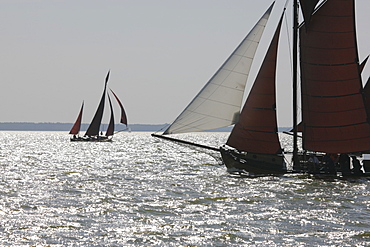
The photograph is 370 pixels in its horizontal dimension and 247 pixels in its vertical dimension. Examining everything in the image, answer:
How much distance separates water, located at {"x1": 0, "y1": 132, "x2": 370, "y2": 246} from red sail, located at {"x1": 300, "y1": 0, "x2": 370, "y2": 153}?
231 centimetres

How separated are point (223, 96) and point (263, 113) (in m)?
2.23

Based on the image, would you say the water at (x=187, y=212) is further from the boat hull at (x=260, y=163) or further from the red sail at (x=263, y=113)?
the red sail at (x=263, y=113)

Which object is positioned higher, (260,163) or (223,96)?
(223,96)

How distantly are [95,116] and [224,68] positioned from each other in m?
64.2

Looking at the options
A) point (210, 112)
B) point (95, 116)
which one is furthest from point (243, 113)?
point (95, 116)

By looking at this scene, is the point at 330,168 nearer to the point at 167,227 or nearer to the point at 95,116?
the point at 167,227

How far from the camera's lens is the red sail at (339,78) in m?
28.8

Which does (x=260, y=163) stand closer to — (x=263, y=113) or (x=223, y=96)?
(x=263, y=113)

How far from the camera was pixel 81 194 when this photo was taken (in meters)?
23.6

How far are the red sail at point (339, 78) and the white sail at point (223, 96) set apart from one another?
304cm

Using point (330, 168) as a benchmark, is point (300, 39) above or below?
above

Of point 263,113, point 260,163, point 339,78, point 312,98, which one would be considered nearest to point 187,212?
point 260,163

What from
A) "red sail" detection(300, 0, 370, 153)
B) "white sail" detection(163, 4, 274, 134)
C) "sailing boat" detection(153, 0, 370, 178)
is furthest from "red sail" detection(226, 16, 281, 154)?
"red sail" detection(300, 0, 370, 153)

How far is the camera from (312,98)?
2939cm
